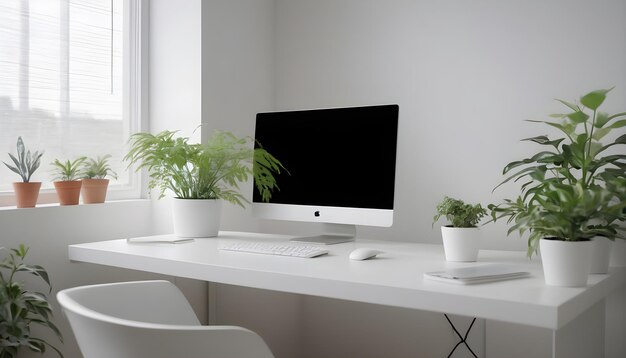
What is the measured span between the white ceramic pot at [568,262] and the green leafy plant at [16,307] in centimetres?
155

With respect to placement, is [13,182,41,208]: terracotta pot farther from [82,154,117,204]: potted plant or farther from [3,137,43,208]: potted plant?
[82,154,117,204]: potted plant

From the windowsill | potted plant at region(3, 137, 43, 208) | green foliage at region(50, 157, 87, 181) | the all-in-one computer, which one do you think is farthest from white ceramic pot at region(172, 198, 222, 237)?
potted plant at region(3, 137, 43, 208)

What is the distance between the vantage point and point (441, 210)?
1991mm

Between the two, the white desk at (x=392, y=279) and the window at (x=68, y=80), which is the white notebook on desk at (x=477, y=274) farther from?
the window at (x=68, y=80)

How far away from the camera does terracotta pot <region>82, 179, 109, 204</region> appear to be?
2.47 meters

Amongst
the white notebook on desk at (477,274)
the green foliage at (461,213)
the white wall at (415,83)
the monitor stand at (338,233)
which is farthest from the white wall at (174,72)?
the white notebook on desk at (477,274)

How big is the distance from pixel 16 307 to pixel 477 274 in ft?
4.67

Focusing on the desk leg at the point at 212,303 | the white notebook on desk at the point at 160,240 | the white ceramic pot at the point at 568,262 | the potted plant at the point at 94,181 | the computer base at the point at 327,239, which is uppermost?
the potted plant at the point at 94,181

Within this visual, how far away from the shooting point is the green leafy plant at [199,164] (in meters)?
2.37

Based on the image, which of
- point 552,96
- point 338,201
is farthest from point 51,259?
point 552,96

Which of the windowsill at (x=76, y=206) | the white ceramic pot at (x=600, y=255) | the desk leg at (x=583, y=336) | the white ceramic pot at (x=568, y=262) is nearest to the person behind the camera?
the white ceramic pot at (x=568, y=262)

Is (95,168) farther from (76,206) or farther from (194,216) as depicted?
(194,216)

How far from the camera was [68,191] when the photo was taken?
2.39 metres

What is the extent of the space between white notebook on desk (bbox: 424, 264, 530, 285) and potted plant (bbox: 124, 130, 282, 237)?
992 millimetres
